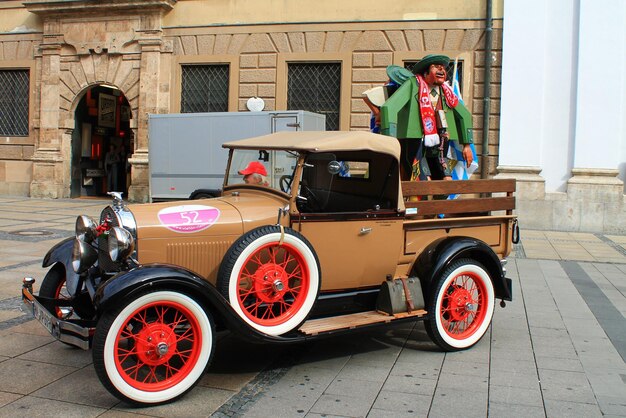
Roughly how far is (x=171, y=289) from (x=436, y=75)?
359cm

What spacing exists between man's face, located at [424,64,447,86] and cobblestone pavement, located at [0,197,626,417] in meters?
2.32

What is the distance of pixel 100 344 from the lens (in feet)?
11.9

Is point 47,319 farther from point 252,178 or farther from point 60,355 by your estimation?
point 252,178

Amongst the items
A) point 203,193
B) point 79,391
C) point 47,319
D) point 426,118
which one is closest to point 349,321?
point 79,391

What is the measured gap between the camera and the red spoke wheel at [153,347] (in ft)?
12.1

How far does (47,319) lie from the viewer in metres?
4.06

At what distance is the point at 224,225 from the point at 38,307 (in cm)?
130

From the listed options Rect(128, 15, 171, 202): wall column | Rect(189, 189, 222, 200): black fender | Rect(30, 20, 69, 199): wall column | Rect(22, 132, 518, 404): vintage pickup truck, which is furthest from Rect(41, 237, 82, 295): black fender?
Rect(30, 20, 69, 199): wall column

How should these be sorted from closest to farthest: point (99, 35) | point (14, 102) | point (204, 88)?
point (204, 88) → point (99, 35) → point (14, 102)

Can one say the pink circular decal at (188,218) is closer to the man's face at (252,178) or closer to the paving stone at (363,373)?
the man's face at (252,178)

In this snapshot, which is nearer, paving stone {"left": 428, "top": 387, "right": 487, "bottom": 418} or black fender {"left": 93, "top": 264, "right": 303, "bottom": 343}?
black fender {"left": 93, "top": 264, "right": 303, "bottom": 343}

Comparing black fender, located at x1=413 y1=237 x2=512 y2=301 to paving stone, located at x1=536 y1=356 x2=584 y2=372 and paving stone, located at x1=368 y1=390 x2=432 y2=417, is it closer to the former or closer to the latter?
paving stone, located at x1=536 y1=356 x2=584 y2=372

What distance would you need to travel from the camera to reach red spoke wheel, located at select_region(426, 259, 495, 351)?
196 inches

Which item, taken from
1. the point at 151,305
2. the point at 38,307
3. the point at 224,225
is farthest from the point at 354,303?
the point at 38,307
